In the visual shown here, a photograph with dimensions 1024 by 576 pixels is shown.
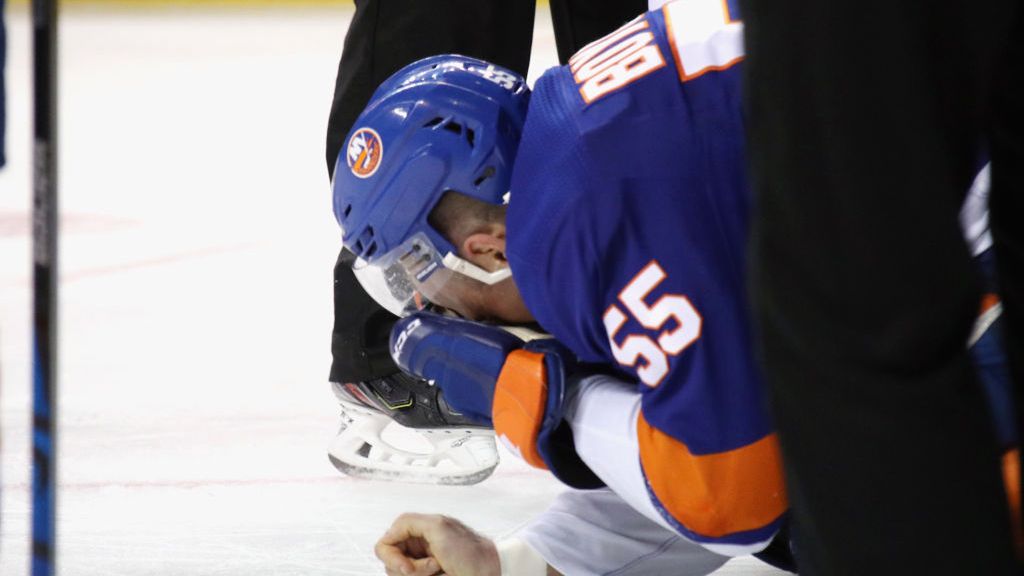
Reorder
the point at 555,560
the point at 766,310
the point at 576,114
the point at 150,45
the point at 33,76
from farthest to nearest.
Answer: the point at 150,45 < the point at 555,560 < the point at 576,114 < the point at 33,76 < the point at 766,310

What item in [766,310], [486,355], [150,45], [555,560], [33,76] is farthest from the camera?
[150,45]

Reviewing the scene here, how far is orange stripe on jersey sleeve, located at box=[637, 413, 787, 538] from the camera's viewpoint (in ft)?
4.42

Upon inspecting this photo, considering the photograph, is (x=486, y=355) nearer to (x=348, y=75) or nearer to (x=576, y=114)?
(x=576, y=114)

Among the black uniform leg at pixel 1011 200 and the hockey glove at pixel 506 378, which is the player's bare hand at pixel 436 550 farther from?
the black uniform leg at pixel 1011 200

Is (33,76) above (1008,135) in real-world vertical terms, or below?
below

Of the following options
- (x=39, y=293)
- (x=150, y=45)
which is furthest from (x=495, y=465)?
(x=150, y=45)

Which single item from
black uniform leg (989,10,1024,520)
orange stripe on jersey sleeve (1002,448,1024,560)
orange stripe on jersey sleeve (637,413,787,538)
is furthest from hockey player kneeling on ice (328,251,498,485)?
black uniform leg (989,10,1024,520)

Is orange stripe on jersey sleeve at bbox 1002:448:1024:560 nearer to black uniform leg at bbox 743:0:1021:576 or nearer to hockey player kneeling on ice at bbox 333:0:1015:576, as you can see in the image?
black uniform leg at bbox 743:0:1021:576

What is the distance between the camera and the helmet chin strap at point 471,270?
5.19ft

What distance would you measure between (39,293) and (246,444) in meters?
1.13

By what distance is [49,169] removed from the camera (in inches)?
48.4

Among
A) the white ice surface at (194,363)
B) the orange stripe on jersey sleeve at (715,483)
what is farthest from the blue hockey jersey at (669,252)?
the white ice surface at (194,363)

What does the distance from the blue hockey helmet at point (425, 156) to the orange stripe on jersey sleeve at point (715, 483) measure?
31 cm

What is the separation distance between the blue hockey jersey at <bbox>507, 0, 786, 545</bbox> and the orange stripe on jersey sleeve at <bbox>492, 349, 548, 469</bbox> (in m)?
0.09
